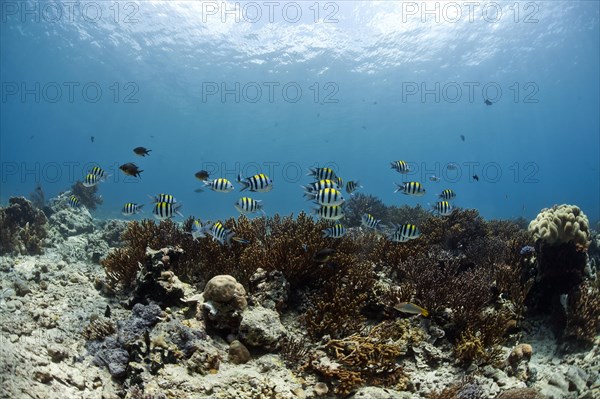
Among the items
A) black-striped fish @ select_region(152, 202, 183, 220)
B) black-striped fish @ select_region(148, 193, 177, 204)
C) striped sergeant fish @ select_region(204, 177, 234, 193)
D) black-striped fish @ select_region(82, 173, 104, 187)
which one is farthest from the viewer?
black-striped fish @ select_region(82, 173, 104, 187)

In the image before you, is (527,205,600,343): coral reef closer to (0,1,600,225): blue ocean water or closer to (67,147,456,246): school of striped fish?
(67,147,456,246): school of striped fish

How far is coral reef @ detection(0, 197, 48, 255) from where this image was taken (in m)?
10.8

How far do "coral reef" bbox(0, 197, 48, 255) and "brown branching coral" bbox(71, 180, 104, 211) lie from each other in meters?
7.26

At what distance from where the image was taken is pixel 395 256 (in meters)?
7.32

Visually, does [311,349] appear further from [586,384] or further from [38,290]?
[38,290]

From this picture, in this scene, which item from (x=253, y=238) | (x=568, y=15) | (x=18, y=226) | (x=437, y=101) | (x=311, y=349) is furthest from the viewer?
(x=437, y=101)

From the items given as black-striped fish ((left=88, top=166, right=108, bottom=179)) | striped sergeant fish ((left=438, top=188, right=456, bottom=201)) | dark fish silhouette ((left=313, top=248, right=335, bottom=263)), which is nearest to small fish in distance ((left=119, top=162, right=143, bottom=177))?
black-striped fish ((left=88, top=166, right=108, bottom=179))

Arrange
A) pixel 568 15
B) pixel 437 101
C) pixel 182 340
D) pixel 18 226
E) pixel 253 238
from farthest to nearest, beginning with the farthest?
pixel 437 101 < pixel 568 15 < pixel 18 226 < pixel 253 238 < pixel 182 340

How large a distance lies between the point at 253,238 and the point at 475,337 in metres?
4.21

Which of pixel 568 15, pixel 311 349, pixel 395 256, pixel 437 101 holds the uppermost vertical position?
pixel 437 101

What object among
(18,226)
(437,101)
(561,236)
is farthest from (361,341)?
(437,101)

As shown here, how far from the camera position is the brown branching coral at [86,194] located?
64.7ft

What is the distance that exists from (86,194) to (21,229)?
29.9 ft

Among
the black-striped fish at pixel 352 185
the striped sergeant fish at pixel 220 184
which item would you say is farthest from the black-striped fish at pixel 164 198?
the black-striped fish at pixel 352 185
